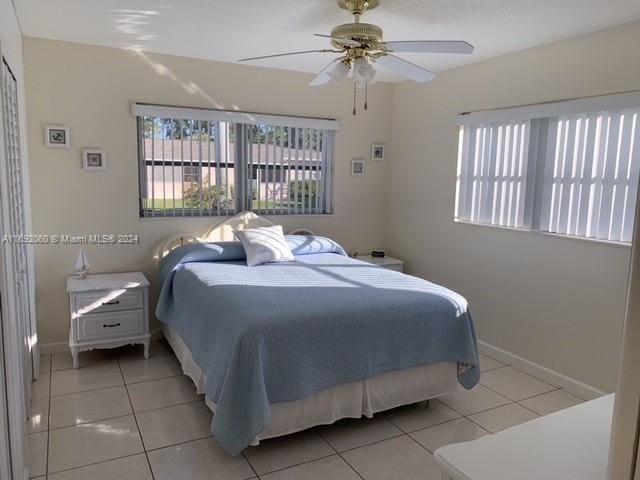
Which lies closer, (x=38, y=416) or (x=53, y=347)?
(x=38, y=416)

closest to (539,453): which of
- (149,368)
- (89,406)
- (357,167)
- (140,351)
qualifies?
(89,406)

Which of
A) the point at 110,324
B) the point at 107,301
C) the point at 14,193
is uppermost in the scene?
the point at 14,193

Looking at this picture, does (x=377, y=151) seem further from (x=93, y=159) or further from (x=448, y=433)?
(x=448, y=433)

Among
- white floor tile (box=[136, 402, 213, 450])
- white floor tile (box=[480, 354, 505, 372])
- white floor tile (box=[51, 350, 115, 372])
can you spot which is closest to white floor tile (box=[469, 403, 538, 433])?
white floor tile (box=[480, 354, 505, 372])

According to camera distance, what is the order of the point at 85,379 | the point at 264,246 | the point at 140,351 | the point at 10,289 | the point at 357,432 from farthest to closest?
the point at 140,351 < the point at 264,246 < the point at 85,379 < the point at 357,432 < the point at 10,289

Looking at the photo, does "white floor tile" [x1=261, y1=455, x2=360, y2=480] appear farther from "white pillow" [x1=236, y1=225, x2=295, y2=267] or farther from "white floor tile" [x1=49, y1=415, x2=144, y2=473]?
"white pillow" [x1=236, y1=225, x2=295, y2=267]

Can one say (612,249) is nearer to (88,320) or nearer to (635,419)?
(635,419)

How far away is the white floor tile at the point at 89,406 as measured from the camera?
2.83 m

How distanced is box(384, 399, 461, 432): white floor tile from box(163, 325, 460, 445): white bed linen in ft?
0.39

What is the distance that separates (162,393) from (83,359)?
934 millimetres

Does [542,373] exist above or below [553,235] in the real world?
below

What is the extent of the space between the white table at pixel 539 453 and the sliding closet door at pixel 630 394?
14.5 inches

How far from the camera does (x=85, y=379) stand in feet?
11.0

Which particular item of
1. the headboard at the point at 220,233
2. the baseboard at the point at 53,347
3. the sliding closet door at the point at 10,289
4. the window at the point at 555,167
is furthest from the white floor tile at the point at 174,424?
the window at the point at 555,167
